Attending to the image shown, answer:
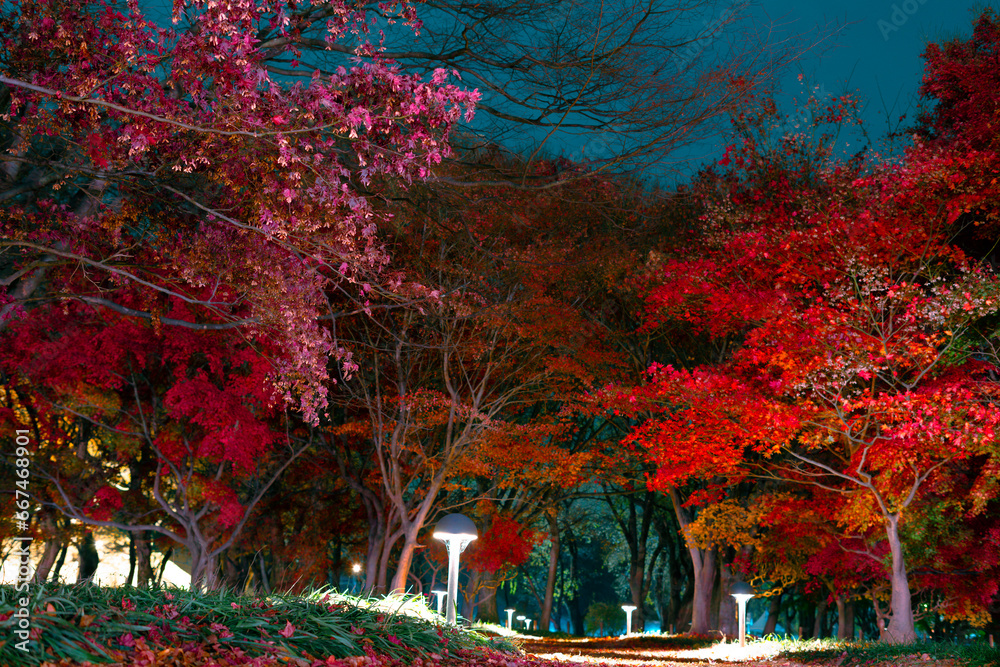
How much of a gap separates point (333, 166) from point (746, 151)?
501 inches

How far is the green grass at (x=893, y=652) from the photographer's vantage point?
852 centimetres

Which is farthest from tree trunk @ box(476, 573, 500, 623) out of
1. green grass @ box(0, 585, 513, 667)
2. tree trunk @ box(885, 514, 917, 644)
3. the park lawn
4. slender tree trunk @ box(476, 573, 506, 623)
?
green grass @ box(0, 585, 513, 667)

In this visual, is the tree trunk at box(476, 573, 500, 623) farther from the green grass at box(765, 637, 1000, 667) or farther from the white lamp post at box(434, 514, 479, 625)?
the white lamp post at box(434, 514, 479, 625)

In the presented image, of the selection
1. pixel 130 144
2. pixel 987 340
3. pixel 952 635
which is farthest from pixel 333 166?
pixel 952 635

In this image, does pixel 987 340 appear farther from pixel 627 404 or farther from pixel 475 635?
pixel 475 635

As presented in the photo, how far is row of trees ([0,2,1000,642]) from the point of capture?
6.13m

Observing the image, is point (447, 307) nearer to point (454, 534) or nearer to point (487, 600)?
point (454, 534)

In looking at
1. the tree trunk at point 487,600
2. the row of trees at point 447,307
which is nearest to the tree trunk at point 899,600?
the row of trees at point 447,307

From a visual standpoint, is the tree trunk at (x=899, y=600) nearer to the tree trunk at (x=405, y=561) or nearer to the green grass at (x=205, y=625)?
the green grass at (x=205, y=625)

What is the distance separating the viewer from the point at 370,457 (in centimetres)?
1759

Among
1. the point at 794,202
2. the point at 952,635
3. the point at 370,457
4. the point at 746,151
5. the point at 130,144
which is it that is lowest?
the point at 952,635

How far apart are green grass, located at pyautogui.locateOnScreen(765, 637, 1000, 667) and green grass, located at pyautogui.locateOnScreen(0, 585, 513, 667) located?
19.4ft

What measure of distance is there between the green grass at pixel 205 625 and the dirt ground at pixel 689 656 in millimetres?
3812

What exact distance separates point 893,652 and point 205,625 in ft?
30.9
